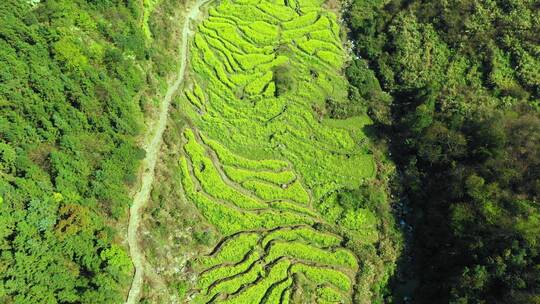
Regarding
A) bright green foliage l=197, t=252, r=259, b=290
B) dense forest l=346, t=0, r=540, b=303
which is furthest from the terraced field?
dense forest l=346, t=0, r=540, b=303

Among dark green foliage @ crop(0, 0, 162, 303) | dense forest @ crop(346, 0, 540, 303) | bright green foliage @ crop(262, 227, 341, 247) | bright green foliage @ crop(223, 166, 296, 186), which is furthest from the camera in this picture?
bright green foliage @ crop(223, 166, 296, 186)

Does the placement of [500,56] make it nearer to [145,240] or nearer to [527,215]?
[527,215]

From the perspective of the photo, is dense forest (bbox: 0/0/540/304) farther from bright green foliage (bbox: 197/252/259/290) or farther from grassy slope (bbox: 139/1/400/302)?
bright green foliage (bbox: 197/252/259/290)

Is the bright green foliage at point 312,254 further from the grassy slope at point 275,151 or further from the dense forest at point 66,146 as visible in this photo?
the dense forest at point 66,146

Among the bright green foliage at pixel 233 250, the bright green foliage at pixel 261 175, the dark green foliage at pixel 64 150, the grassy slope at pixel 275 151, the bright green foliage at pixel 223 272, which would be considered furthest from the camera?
the bright green foliage at pixel 261 175

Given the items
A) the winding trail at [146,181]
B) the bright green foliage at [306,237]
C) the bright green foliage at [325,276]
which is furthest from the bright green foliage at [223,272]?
the winding trail at [146,181]

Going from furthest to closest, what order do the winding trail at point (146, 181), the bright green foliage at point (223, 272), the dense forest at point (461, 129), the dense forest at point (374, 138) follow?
the bright green foliage at point (223, 272) → the winding trail at point (146, 181) → the dense forest at point (461, 129) → the dense forest at point (374, 138)

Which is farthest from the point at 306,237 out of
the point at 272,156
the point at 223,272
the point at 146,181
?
the point at 146,181
